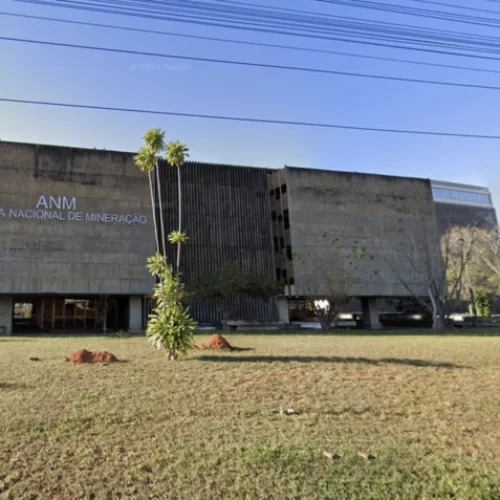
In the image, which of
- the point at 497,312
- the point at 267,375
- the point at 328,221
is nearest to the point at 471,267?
the point at 328,221

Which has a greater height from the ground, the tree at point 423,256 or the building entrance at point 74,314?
the tree at point 423,256

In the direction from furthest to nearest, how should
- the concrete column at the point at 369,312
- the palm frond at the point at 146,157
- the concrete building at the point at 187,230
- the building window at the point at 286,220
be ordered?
the concrete column at the point at 369,312, the building window at the point at 286,220, the concrete building at the point at 187,230, the palm frond at the point at 146,157

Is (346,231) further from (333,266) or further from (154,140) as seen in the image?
(154,140)

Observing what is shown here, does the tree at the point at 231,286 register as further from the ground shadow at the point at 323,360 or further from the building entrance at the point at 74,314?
the ground shadow at the point at 323,360

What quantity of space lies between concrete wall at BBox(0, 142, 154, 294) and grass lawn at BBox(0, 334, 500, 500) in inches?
953

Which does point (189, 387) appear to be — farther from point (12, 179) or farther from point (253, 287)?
point (12, 179)

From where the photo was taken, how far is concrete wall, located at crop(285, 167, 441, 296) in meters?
40.8

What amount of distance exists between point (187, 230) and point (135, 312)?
820 cm

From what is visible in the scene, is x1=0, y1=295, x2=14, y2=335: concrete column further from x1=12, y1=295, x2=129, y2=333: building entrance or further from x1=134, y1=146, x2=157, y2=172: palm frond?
x1=134, y1=146, x2=157, y2=172: palm frond

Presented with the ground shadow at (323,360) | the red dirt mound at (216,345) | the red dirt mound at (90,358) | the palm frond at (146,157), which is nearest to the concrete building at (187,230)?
the palm frond at (146,157)

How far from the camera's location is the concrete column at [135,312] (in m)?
36.0

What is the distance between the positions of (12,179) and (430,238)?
39773mm

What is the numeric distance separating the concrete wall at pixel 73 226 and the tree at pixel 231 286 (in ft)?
16.9

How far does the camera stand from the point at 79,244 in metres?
34.6
